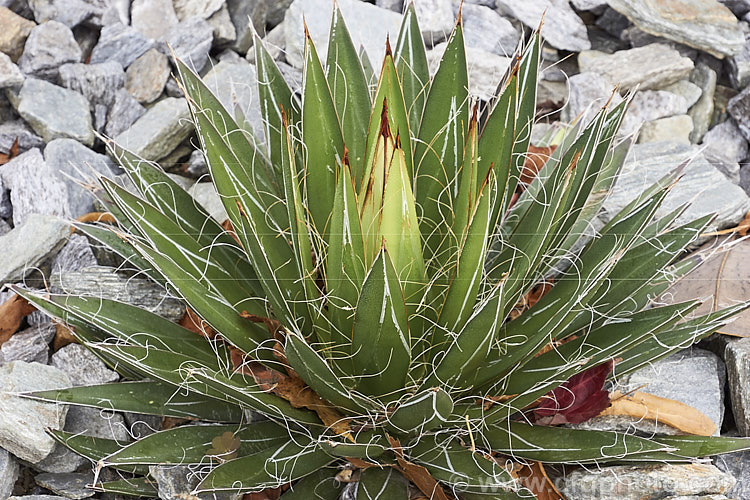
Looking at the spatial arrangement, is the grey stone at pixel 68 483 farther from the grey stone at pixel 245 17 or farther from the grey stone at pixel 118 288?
the grey stone at pixel 245 17

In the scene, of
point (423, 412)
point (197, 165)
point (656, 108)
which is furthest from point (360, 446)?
point (656, 108)

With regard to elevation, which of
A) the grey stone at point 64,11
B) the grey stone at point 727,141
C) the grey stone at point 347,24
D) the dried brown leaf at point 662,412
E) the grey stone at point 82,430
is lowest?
the grey stone at point 727,141

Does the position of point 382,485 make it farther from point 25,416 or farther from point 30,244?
point 30,244

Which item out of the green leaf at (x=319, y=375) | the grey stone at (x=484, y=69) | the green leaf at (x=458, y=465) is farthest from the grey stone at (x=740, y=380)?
the grey stone at (x=484, y=69)

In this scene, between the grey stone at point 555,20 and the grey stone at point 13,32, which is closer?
the grey stone at point 13,32

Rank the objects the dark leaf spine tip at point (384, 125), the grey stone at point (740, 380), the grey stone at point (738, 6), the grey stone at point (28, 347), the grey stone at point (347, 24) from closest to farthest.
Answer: the dark leaf spine tip at point (384, 125) < the grey stone at point (740, 380) < the grey stone at point (28, 347) < the grey stone at point (347, 24) < the grey stone at point (738, 6)

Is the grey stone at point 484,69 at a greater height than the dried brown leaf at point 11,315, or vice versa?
the grey stone at point 484,69
